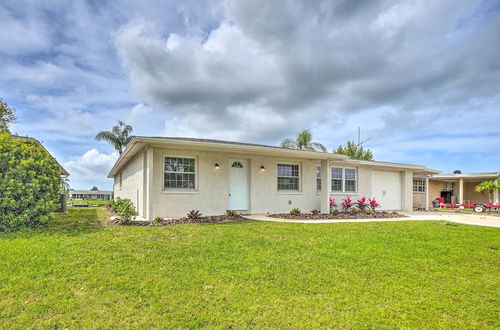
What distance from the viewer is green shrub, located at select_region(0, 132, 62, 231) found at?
7102 mm

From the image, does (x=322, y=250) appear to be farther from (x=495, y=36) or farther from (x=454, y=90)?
(x=454, y=90)

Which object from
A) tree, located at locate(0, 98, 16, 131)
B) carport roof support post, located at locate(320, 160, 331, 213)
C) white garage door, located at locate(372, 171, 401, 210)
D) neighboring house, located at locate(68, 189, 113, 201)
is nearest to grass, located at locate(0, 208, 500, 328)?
carport roof support post, located at locate(320, 160, 331, 213)

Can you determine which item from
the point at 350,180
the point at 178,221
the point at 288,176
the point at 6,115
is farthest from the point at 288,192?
the point at 6,115

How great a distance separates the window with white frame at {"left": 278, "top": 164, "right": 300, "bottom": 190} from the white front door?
1728 mm

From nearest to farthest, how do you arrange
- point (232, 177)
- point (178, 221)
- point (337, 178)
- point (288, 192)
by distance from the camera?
point (178, 221)
point (232, 177)
point (288, 192)
point (337, 178)

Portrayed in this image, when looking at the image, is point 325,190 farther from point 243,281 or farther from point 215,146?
point 243,281

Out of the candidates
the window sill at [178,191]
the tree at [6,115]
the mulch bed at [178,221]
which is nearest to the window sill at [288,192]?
the mulch bed at [178,221]

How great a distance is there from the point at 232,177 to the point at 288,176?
2.83 m

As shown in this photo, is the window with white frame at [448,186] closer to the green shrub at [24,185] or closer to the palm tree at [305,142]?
the palm tree at [305,142]

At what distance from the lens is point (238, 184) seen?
36.9 feet

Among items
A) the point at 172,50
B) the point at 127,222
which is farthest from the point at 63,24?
the point at 127,222

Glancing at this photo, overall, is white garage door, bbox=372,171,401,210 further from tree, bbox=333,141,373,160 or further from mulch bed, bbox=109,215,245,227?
tree, bbox=333,141,373,160

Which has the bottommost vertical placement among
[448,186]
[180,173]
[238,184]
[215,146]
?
[448,186]

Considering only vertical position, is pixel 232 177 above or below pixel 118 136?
below
